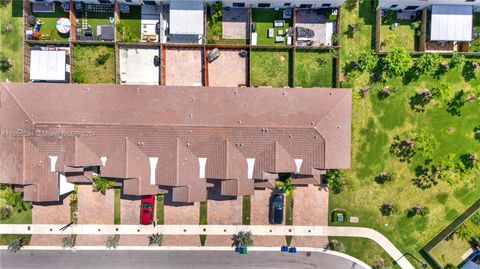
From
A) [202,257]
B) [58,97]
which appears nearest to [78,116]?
[58,97]

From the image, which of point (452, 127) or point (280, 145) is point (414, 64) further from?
point (280, 145)

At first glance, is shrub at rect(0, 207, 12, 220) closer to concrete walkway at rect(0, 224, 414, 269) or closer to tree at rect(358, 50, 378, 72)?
concrete walkway at rect(0, 224, 414, 269)

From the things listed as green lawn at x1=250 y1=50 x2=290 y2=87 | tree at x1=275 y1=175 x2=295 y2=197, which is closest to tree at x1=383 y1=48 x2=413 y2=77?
green lawn at x1=250 y1=50 x2=290 y2=87

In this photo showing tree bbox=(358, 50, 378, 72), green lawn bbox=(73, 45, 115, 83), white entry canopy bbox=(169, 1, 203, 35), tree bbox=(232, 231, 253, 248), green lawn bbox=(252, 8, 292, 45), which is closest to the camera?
white entry canopy bbox=(169, 1, 203, 35)

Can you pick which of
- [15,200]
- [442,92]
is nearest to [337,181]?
[442,92]

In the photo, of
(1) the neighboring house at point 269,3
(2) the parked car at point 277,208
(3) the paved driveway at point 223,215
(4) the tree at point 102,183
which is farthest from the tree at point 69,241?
(1) the neighboring house at point 269,3

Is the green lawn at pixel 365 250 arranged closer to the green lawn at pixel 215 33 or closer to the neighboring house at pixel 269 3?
the green lawn at pixel 215 33

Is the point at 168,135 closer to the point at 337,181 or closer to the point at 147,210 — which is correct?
the point at 147,210
